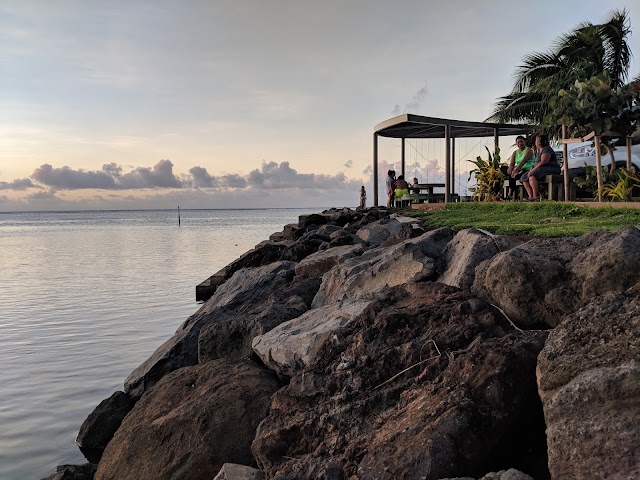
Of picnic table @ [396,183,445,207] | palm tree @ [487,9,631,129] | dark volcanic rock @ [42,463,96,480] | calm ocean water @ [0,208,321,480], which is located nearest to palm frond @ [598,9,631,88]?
palm tree @ [487,9,631,129]

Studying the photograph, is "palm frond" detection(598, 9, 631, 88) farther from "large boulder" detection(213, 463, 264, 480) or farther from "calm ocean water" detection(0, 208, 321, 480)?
"large boulder" detection(213, 463, 264, 480)

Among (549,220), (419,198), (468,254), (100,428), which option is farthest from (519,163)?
(100,428)

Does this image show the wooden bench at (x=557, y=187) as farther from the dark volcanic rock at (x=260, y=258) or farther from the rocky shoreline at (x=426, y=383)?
the rocky shoreline at (x=426, y=383)

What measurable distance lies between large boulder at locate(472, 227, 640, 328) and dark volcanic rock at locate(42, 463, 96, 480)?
3.16 meters

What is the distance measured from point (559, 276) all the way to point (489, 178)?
13305 mm

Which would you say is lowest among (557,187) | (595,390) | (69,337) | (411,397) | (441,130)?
(69,337)

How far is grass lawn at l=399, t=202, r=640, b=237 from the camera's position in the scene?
708 centimetres

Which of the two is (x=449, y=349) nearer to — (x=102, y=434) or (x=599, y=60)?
(x=102, y=434)

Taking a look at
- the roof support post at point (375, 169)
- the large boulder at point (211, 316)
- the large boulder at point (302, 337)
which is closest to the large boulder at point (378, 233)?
the large boulder at point (211, 316)

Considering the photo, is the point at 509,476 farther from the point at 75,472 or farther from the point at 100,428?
the point at 100,428

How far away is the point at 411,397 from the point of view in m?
3.29

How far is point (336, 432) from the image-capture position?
11.0ft

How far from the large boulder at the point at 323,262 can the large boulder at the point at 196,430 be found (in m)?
3.15

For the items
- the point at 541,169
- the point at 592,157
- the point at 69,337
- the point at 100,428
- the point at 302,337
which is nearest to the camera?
the point at 302,337
